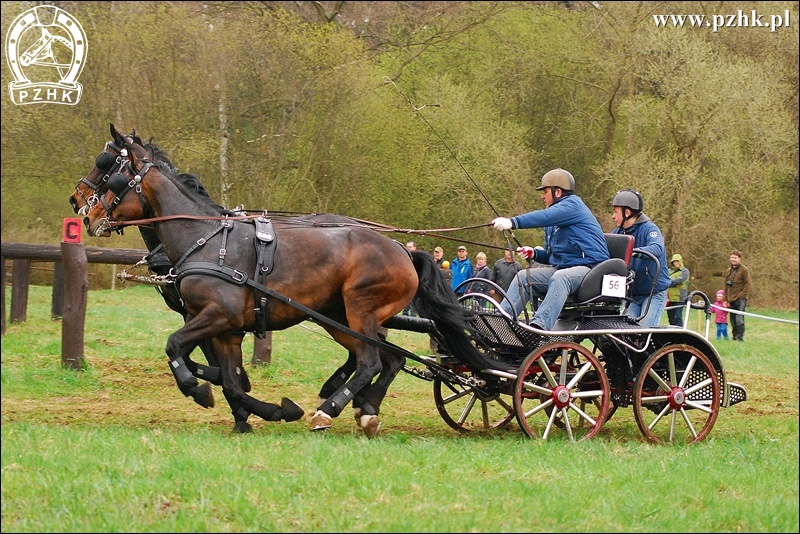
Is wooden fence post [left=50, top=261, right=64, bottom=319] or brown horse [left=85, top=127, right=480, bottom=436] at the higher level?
brown horse [left=85, top=127, right=480, bottom=436]

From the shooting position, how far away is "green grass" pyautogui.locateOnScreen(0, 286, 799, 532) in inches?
180

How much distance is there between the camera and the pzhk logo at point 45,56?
52.9 feet

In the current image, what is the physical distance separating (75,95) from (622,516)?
17014mm

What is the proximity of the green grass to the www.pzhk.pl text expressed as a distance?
61.0 ft

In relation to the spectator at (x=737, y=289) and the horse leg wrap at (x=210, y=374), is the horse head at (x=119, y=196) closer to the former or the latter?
the horse leg wrap at (x=210, y=374)

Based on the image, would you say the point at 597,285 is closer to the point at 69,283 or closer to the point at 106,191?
the point at 106,191

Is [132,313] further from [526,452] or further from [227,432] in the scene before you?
[526,452]

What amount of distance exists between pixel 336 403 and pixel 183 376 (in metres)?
1.15

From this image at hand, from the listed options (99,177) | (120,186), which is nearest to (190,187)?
(120,186)

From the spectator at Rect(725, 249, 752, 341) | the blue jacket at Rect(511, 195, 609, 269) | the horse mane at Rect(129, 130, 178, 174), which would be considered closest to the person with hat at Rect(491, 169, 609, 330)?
the blue jacket at Rect(511, 195, 609, 269)

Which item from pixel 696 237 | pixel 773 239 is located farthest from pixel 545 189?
pixel 773 239

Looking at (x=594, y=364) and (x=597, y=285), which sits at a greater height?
(x=597, y=285)

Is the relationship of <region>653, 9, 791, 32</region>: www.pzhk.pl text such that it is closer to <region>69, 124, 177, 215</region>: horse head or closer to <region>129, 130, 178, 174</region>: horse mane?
<region>129, 130, 178, 174</region>: horse mane

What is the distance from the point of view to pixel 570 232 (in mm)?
7922
